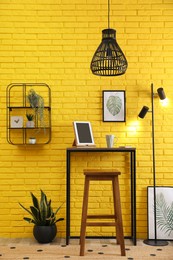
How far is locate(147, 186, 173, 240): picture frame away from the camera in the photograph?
521cm

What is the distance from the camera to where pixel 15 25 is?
5.43 metres

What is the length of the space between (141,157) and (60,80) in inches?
54.5

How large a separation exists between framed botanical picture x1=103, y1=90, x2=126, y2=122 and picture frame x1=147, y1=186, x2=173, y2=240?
37.4 inches

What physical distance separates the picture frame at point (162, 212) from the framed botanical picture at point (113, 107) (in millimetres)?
950

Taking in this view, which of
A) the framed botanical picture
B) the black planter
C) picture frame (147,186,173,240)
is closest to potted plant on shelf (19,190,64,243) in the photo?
the black planter

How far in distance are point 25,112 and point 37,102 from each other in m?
0.28

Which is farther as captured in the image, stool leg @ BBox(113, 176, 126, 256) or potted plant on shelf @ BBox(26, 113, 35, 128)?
potted plant on shelf @ BBox(26, 113, 35, 128)

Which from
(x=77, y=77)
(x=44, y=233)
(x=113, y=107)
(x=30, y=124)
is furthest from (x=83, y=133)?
(x=44, y=233)

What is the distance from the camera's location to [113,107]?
5.36 m

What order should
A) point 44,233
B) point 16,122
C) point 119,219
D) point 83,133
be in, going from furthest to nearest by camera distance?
point 16,122 < point 83,133 < point 44,233 < point 119,219

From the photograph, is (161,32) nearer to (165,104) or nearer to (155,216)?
(165,104)

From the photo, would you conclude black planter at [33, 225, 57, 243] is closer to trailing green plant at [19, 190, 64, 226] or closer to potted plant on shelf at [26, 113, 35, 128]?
trailing green plant at [19, 190, 64, 226]

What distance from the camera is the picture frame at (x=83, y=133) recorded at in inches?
199

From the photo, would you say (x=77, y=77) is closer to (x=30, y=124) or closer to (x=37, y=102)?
(x=37, y=102)
